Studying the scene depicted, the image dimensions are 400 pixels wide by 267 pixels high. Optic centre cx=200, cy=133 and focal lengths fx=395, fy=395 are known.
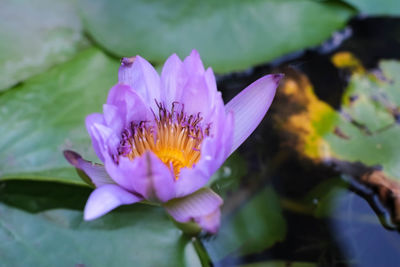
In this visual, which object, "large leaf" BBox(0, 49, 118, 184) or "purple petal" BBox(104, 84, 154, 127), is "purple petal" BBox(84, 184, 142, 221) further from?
"large leaf" BBox(0, 49, 118, 184)

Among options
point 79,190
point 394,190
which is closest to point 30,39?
point 79,190

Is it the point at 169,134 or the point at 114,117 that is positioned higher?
the point at 114,117

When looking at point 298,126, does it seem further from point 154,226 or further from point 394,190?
point 154,226

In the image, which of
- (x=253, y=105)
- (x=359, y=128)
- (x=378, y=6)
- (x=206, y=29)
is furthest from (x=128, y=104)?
(x=378, y=6)

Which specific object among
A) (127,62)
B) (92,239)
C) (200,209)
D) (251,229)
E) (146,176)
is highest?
(127,62)

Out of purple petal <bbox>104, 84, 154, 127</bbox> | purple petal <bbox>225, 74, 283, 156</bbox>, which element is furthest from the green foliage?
purple petal <bbox>104, 84, 154, 127</bbox>

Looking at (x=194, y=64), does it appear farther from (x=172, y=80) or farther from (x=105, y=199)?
(x=105, y=199)

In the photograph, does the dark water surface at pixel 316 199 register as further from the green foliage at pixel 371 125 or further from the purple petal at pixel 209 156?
the purple petal at pixel 209 156
